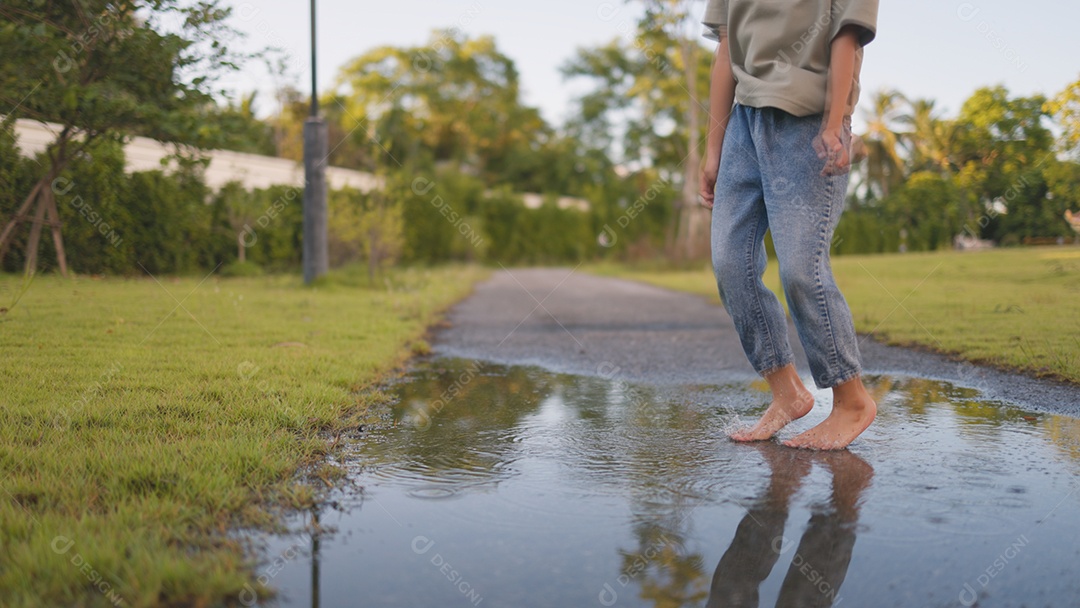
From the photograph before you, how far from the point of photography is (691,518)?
2043mm

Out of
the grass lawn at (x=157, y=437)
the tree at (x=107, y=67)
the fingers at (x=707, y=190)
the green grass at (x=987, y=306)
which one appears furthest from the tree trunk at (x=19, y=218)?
the green grass at (x=987, y=306)

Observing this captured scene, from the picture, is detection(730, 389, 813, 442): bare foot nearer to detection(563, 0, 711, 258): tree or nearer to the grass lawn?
the grass lawn

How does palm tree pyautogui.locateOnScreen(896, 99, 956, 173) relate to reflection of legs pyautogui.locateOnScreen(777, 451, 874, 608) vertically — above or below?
above

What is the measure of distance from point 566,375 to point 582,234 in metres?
25.9

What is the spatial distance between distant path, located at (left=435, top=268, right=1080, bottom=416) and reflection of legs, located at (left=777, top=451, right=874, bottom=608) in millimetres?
1661

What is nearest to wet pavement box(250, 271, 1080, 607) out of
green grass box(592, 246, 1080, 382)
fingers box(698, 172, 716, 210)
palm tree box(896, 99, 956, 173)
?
fingers box(698, 172, 716, 210)

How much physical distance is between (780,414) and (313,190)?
8846 millimetres

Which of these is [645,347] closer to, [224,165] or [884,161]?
[884,161]

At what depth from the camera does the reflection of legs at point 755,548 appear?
163 centimetres

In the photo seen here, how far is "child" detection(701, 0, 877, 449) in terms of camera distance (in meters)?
→ 2.69

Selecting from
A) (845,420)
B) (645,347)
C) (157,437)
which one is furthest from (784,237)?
(645,347)

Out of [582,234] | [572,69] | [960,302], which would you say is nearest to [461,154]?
[572,69]

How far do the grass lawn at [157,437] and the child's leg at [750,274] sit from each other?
159 centimetres

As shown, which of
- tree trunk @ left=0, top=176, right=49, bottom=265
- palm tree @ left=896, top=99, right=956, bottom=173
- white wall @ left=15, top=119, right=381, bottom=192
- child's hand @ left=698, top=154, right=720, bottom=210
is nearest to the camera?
child's hand @ left=698, top=154, right=720, bottom=210
